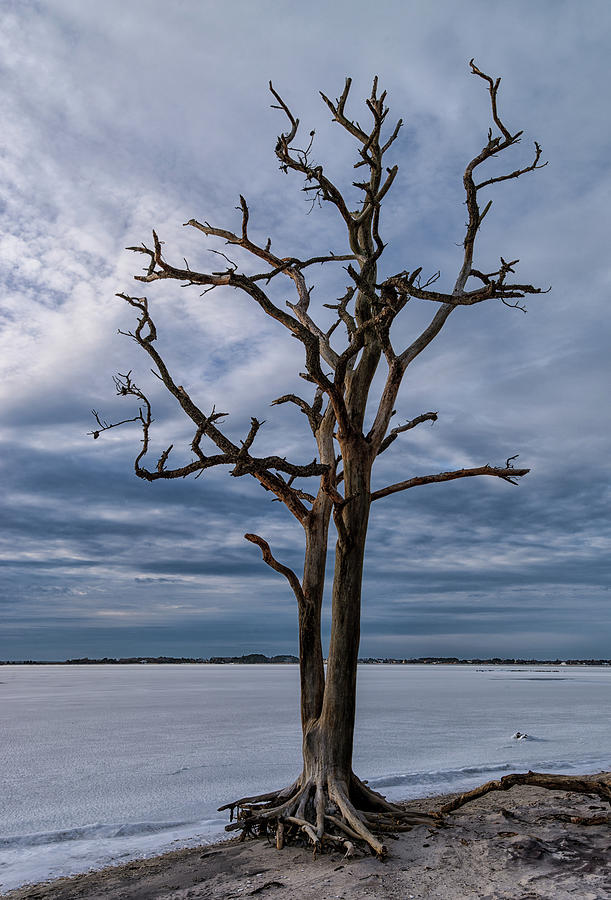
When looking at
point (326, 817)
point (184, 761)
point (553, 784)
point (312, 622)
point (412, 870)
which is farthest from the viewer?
point (184, 761)

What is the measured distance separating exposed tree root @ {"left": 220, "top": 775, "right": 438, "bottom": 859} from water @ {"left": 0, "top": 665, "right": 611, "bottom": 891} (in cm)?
107

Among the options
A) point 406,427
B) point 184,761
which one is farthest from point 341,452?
point 184,761

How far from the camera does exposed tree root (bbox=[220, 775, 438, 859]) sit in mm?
5895

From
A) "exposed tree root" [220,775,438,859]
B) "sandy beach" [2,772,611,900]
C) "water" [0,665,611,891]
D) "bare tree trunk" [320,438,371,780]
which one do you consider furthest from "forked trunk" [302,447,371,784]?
"water" [0,665,611,891]

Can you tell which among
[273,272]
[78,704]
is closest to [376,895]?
[273,272]

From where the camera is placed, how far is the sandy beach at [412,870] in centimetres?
484

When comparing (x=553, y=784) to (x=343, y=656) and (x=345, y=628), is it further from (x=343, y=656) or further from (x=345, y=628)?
(x=345, y=628)

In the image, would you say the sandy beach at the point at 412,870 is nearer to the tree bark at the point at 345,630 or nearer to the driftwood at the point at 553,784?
the driftwood at the point at 553,784

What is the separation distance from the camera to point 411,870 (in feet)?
17.3

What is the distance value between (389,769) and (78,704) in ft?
52.6

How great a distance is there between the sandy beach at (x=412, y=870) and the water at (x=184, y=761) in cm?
98

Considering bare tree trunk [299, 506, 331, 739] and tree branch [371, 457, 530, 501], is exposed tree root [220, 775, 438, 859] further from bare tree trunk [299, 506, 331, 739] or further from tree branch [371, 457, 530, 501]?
tree branch [371, 457, 530, 501]

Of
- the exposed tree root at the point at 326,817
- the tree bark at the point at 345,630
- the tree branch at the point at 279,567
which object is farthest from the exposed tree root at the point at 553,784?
the tree branch at the point at 279,567

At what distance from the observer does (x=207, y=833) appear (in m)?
7.38
